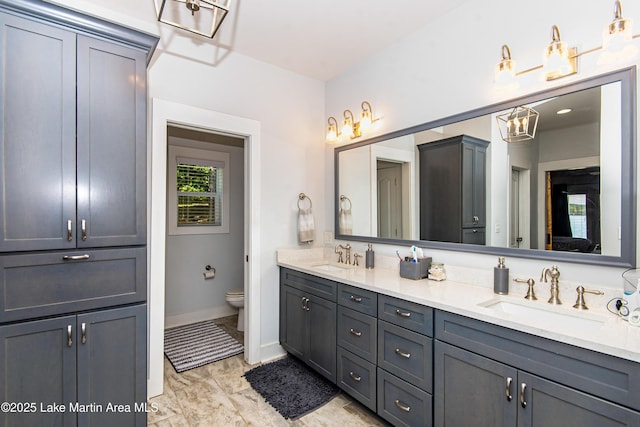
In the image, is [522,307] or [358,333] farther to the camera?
[358,333]

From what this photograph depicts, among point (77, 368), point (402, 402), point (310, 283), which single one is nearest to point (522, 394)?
point (402, 402)

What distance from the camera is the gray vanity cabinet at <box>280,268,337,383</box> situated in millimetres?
2311

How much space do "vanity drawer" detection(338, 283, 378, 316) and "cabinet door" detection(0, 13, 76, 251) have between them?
161cm

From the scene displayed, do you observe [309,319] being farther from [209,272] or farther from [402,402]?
[209,272]

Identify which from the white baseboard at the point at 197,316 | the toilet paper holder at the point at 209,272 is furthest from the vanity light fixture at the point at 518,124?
the white baseboard at the point at 197,316

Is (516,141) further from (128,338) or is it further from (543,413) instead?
(128,338)

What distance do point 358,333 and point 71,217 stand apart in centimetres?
178

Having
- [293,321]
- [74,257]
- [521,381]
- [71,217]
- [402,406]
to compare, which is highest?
[71,217]

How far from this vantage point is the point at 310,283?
2.52m

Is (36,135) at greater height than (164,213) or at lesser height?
greater

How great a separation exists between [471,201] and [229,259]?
3182 mm

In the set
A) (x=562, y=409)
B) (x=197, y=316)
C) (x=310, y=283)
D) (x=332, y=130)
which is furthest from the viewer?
(x=197, y=316)

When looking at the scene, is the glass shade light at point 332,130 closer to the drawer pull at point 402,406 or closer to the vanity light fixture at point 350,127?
the vanity light fixture at point 350,127

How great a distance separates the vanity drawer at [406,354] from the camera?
64.9 inches
